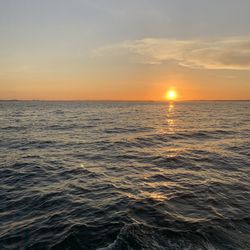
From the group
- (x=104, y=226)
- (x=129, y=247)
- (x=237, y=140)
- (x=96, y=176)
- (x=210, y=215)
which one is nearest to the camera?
(x=129, y=247)

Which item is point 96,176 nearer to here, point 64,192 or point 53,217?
point 64,192

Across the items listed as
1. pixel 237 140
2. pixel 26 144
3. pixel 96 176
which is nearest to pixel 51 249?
pixel 96 176

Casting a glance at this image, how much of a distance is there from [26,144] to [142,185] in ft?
51.4

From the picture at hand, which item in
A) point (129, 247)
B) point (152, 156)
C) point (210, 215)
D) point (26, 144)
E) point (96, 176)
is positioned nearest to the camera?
point (129, 247)

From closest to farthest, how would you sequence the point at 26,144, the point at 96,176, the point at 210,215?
the point at 210,215 → the point at 96,176 → the point at 26,144

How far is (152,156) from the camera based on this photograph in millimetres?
19000

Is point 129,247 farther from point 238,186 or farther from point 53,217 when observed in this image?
point 238,186

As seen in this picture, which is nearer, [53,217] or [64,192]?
[53,217]

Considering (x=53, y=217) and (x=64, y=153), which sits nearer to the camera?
(x=53, y=217)

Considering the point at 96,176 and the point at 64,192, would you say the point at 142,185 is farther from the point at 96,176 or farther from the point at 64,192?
the point at 64,192

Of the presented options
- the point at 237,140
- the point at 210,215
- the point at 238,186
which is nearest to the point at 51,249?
the point at 210,215

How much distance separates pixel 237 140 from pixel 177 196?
719 inches

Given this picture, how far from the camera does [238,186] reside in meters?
12.2

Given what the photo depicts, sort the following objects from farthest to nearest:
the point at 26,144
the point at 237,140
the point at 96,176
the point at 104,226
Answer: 1. the point at 237,140
2. the point at 26,144
3. the point at 96,176
4. the point at 104,226
